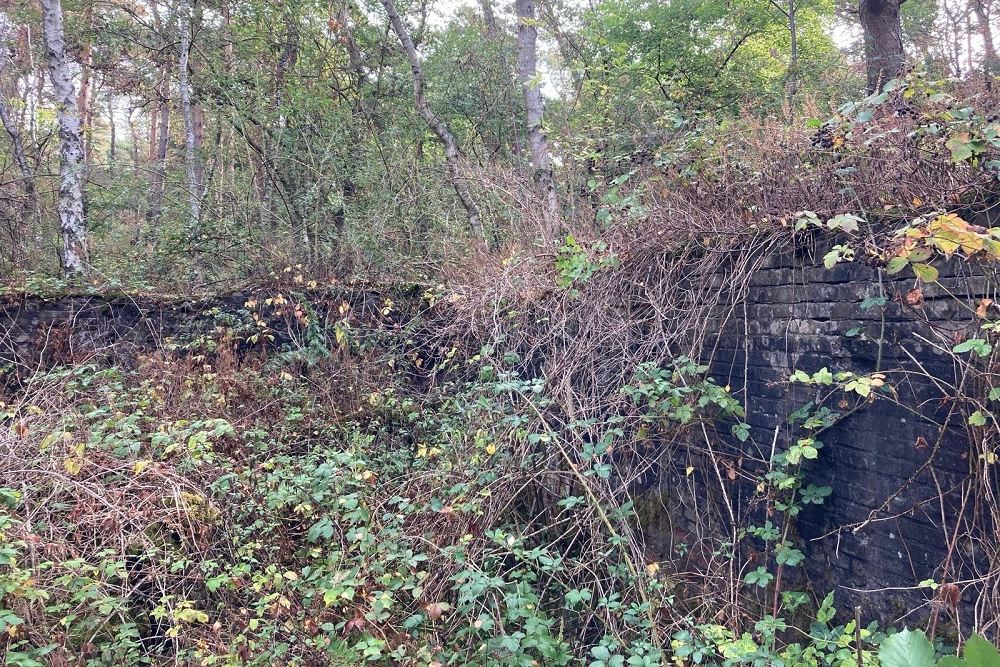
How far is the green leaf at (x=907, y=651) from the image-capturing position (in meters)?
1.06

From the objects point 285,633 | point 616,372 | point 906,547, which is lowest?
point 285,633

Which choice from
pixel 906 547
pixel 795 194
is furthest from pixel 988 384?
pixel 795 194

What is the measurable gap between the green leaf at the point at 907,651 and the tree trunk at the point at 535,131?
15.8 ft

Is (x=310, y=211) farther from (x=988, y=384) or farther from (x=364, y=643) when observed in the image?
(x=988, y=384)

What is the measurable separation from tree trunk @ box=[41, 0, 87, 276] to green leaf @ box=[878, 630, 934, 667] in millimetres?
9012

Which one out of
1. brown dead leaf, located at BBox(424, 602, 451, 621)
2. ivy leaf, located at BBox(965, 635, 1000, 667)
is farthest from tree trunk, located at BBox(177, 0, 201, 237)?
ivy leaf, located at BBox(965, 635, 1000, 667)

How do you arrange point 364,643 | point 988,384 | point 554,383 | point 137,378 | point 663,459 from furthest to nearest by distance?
point 137,378
point 554,383
point 663,459
point 364,643
point 988,384

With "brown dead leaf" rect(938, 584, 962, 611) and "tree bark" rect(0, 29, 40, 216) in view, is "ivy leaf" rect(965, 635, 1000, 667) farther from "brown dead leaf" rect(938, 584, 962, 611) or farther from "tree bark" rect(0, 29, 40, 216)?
"tree bark" rect(0, 29, 40, 216)

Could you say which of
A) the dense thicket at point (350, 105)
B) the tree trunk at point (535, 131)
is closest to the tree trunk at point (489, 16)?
the dense thicket at point (350, 105)

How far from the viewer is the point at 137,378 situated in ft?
20.9

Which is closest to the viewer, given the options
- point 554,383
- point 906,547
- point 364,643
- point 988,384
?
point 988,384

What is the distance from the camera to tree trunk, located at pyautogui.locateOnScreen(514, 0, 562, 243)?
5938 millimetres

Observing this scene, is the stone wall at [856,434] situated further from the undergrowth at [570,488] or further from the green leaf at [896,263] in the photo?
the green leaf at [896,263]

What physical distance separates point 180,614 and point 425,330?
421cm
